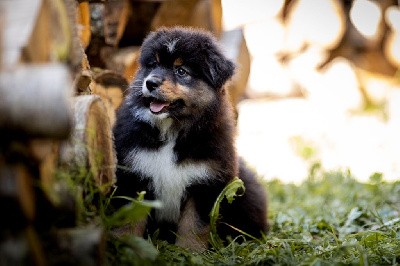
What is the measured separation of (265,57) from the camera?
24.2 ft

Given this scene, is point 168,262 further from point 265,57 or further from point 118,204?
point 265,57

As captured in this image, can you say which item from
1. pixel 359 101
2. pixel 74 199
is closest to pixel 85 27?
pixel 74 199

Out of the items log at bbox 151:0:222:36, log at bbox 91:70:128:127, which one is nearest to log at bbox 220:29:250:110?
log at bbox 151:0:222:36

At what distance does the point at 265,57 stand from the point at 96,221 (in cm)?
510

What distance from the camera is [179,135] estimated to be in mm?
3598

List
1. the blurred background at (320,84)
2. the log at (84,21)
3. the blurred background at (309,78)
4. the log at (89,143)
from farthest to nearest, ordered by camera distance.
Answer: the blurred background at (320,84) < the blurred background at (309,78) < the log at (84,21) < the log at (89,143)

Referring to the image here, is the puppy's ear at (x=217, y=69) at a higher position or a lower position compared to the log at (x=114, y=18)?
lower

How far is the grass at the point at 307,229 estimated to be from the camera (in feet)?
8.46

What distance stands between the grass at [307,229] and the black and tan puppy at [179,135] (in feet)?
1.05

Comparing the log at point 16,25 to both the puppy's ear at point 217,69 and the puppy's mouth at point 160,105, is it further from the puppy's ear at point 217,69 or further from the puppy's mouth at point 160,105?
the puppy's ear at point 217,69

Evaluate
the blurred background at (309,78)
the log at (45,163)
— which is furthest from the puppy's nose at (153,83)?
the blurred background at (309,78)

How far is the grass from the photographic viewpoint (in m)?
2.58

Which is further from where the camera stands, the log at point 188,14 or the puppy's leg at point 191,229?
the log at point 188,14

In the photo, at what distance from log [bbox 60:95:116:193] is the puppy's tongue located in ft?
2.63
